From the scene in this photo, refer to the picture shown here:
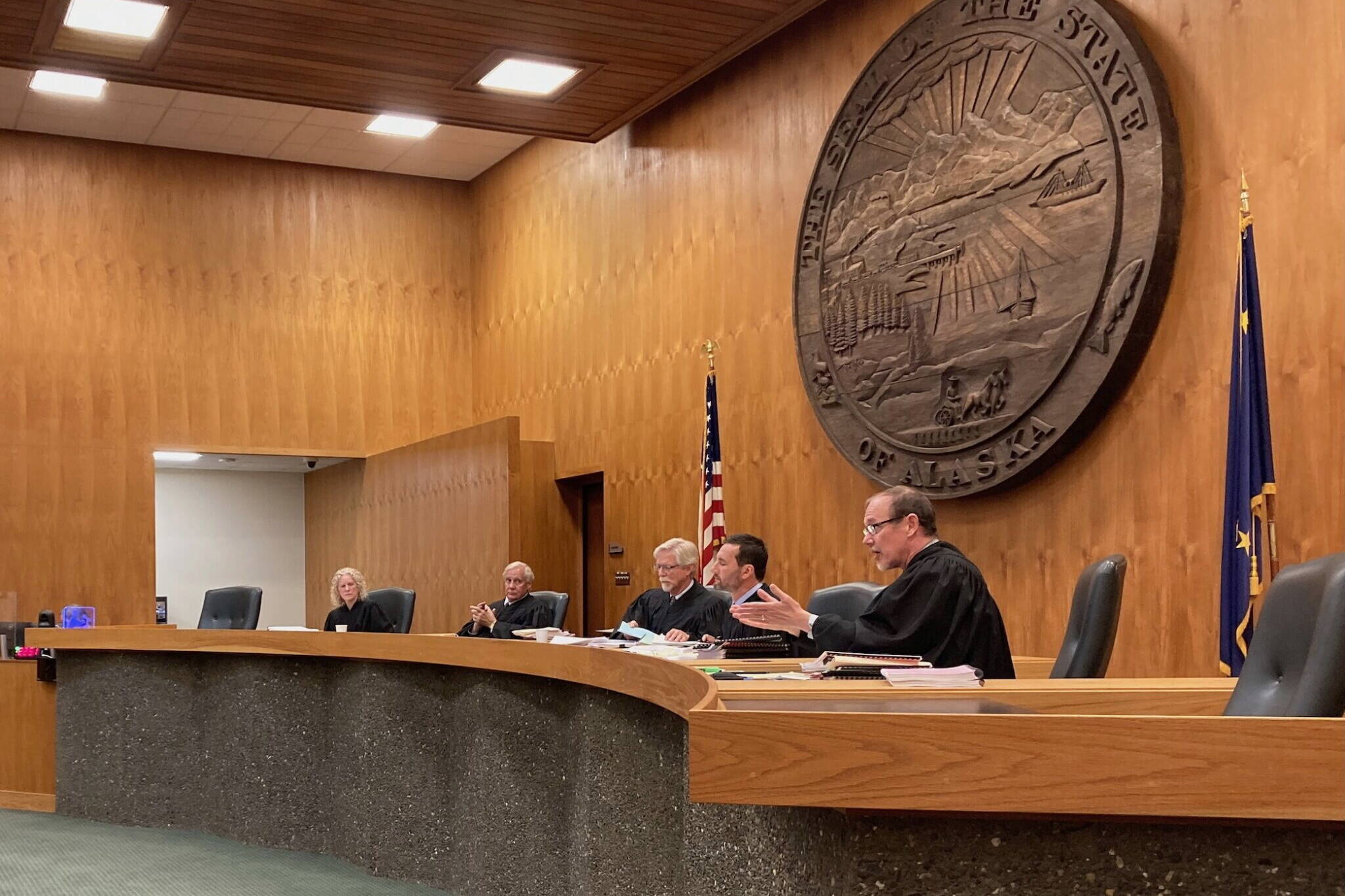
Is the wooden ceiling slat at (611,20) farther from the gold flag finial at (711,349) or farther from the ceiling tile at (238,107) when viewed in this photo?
the ceiling tile at (238,107)

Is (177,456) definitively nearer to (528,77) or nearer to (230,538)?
(230,538)

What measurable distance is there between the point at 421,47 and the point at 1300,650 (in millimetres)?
7438

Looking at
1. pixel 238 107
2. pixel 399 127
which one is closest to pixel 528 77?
pixel 399 127

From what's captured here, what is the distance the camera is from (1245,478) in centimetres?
509

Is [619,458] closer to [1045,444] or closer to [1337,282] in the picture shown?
[1045,444]

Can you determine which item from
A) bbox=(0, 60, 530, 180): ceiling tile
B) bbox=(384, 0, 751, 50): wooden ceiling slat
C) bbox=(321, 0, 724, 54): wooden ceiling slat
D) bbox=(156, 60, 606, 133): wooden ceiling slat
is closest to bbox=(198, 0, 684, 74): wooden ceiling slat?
bbox=(321, 0, 724, 54): wooden ceiling slat

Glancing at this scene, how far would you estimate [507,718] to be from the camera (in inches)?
187

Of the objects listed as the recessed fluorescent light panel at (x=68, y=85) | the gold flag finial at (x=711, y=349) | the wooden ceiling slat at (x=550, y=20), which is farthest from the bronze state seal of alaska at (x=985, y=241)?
the recessed fluorescent light panel at (x=68, y=85)

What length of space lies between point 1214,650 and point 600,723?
9.63 ft

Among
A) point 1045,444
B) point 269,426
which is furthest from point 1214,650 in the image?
point 269,426

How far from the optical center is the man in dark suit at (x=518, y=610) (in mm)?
7801

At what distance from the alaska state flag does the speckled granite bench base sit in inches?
94.0

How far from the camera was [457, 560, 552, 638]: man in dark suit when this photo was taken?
7.80 metres

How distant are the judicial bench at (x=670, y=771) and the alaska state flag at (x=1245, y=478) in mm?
1921
